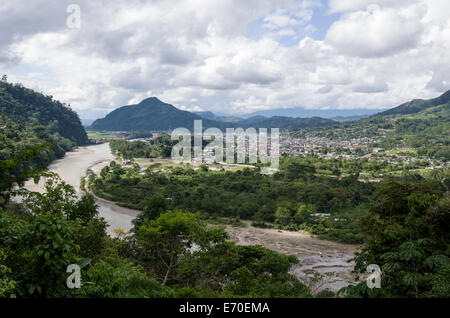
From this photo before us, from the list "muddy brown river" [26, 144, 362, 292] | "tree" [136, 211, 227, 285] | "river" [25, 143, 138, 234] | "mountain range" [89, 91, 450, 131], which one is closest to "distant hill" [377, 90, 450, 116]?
"mountain range" [89, 91, 450, 131]

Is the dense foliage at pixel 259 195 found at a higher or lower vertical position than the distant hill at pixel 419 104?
lower

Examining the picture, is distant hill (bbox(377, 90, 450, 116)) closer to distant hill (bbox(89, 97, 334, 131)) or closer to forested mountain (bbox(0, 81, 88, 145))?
distant hill (bbox(89, 97, 334, 131))

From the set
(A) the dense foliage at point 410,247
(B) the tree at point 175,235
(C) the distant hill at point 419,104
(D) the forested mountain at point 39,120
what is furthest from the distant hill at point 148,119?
(A) the dense foliage at point 410,247

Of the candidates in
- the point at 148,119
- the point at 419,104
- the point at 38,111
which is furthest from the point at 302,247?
the point at 148,119

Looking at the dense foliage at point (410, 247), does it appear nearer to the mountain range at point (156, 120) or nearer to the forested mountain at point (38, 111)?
the forested mountain at point (38, 111)

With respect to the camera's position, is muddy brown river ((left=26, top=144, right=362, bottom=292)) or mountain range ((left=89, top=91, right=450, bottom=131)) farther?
mountain range ((left=89, top=91, right=450, bottom=131))

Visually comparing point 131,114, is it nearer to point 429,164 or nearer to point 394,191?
point 429,164

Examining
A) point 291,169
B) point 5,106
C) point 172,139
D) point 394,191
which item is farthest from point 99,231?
point 5,106

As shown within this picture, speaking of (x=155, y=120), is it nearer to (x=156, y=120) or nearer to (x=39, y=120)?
(x=156, y=120)
